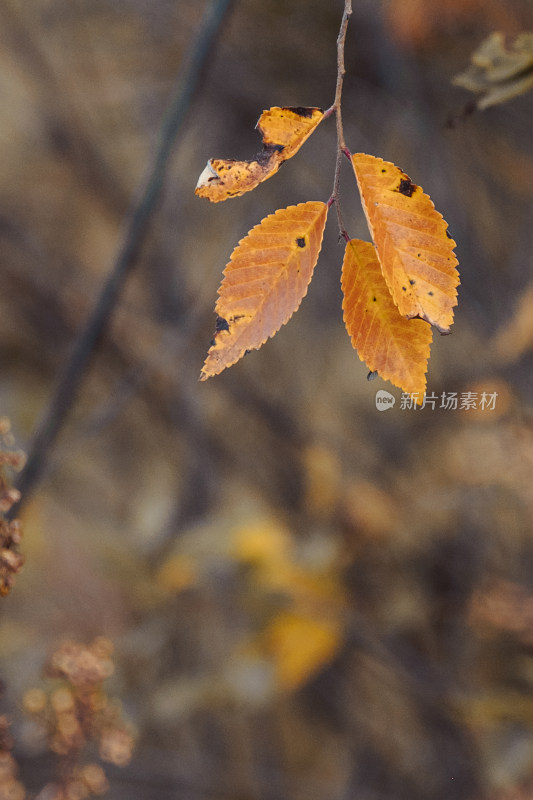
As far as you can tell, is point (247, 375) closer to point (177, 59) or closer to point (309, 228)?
point (177, 59)

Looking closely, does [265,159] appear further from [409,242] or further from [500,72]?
[500,72]

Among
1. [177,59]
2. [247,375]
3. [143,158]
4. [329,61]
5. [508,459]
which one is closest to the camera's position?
[508,459]

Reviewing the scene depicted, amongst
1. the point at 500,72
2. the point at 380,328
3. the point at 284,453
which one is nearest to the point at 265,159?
the point at 380,328

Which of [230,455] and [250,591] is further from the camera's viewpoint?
[230,455]

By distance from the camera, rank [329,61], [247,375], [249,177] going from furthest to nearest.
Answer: [247,375]
[329,61]
[249,177]

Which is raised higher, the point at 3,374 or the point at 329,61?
the point at 329,61

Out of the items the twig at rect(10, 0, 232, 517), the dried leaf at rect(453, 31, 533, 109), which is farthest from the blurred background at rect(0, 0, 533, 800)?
the dried leaf at rect(453, 31, 533, 109)

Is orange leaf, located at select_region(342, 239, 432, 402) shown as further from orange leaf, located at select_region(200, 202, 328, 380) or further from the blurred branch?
the blurred branch

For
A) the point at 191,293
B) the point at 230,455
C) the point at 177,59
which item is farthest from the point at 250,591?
the point at 177,59
